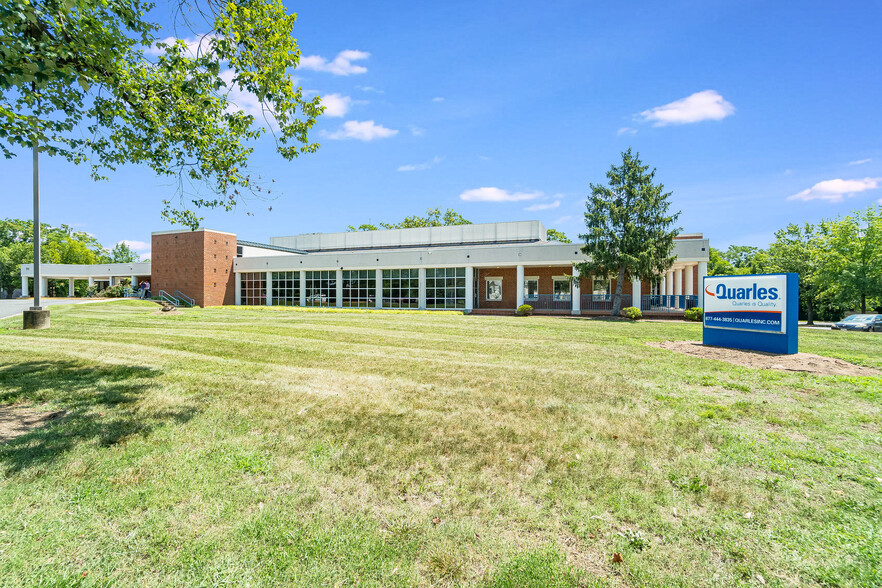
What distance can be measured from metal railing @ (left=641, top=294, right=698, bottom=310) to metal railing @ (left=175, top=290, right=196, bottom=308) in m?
39.6

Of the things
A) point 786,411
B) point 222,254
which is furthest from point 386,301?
point 786,411

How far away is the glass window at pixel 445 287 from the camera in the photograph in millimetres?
34000

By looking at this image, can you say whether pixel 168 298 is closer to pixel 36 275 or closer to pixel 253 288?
pixel 253 288

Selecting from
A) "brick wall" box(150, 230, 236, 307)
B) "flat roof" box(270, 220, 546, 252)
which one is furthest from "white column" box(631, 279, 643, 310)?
"brick wall" box(150, 230, 236, 307)

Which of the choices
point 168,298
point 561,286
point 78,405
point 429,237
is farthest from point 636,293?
point 168,298

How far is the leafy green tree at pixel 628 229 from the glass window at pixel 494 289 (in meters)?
8.06

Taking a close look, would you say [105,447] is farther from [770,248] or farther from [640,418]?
[770,248]

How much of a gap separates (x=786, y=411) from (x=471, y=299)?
26.6 metres

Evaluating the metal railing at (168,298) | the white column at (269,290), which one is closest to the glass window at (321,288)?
the white column at (269,290)

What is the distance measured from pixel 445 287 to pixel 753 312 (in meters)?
24.0

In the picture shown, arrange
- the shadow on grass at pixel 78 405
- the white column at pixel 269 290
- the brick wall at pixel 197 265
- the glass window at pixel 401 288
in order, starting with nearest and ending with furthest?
1. the shadow on grass at pixel 78 405
2. the glass window at pixel 401 288
3. the brick wall at pixel 197 265
4. the white column at pixel 269 290

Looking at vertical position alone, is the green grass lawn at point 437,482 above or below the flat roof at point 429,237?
below

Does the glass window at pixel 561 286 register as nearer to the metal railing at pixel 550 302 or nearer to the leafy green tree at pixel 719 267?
the metal railing at pixel 550 302

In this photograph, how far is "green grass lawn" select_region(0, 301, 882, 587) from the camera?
9.13ft
